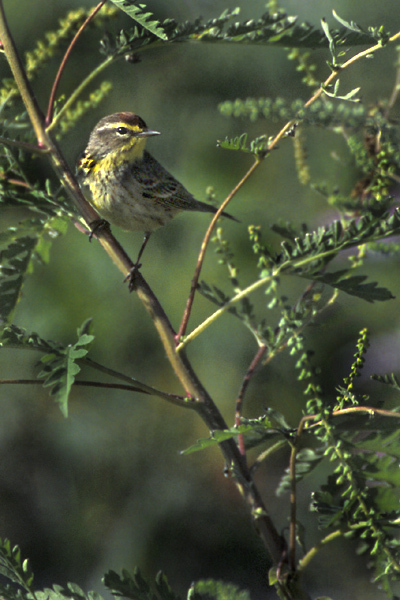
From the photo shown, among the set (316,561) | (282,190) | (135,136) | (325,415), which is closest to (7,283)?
(325,415)

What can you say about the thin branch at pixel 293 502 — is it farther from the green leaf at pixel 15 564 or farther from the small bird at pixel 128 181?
the small bird at pixel 128 181

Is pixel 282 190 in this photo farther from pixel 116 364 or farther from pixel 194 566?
pixel 194 566

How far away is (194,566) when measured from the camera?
7.97 ft

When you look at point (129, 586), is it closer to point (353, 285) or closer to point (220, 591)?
point (220, 591)

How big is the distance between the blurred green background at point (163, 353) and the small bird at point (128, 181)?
0.10 m

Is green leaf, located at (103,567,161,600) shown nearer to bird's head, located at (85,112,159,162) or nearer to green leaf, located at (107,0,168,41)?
green leaf, located at (107,0,168,41)

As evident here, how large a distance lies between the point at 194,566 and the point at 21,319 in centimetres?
113

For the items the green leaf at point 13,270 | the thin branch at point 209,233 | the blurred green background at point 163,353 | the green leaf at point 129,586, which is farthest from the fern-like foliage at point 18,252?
the blurred green background at point 163,353

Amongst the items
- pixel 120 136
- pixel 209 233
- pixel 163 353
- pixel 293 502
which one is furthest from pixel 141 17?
pixel 163 353

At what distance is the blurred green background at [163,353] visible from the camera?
2.47 metres

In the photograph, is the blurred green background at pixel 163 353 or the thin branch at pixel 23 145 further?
the blurred green background at pixel 163 353

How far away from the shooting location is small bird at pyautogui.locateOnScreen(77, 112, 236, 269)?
210 centimetres

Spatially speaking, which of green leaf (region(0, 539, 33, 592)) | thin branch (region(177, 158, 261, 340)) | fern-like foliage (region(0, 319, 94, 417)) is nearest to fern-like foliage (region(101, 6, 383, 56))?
thin branch (region(177, 158, 261, 340))

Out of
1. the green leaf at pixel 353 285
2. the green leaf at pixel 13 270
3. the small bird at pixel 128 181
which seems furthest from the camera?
the small bird at pixel 128 181
